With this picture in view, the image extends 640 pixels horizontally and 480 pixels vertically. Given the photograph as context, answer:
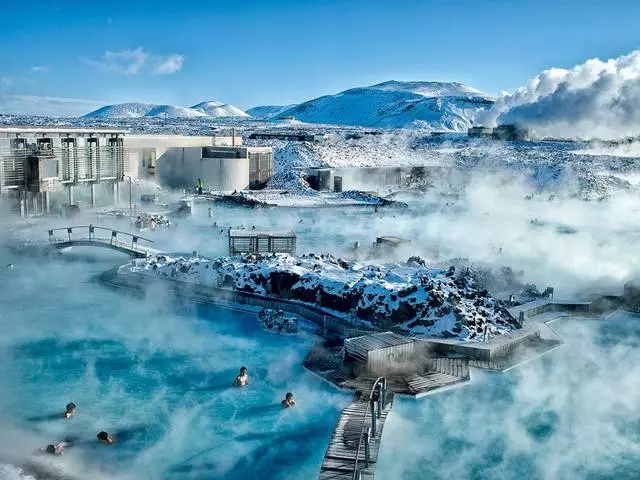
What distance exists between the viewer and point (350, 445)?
902 cm

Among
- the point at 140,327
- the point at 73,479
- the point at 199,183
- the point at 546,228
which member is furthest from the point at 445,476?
the point at 199,183

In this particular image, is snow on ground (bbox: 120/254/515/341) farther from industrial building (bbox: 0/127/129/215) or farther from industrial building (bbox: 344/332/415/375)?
industrial building (bbox: 0/127/129/215)

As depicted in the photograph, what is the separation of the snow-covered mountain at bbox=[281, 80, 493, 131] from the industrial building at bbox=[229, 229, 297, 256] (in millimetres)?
97438

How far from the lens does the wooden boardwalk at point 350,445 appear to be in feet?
27.3

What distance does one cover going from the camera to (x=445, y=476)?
8.66 m

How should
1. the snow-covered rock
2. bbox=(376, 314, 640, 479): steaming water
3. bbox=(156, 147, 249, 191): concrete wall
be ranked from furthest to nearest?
bbox=(156, 147, 249, 191): concrete wall
the snow-covered rock
bbox=(376, 314, 640, 479): steaming water

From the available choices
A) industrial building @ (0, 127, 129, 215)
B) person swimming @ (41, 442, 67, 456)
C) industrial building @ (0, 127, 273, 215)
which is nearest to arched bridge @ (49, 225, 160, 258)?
industrial building @ (0, 127, 129, 215)

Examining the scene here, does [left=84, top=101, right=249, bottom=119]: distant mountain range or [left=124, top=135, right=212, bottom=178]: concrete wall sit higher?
[left=84, top=101, right=249, bottom=119]: distant mountain range

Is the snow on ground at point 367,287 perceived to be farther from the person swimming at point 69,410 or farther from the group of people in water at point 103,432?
the person swimming at point 69,410

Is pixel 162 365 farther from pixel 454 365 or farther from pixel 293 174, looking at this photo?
pixel 293 174

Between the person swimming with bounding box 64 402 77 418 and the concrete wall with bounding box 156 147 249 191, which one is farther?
the concrete wall with bounding box 156 147 249 191

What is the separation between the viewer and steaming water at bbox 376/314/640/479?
29.4ft

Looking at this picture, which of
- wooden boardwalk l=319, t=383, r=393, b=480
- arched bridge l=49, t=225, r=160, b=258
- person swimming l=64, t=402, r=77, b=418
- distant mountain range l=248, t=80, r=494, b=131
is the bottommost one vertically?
wooden boardwalk l=319, t=383, r=393, b=480

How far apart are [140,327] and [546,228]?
20.5 meters
